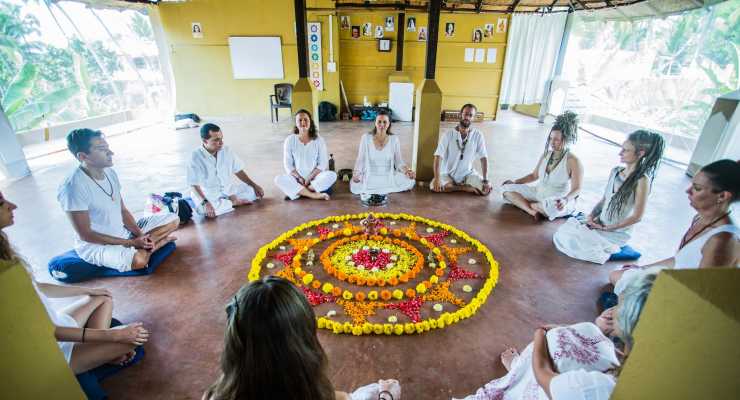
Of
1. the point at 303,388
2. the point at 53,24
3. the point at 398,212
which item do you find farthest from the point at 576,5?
the point at 53,24

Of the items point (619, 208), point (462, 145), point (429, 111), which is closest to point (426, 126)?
point (429, 111)

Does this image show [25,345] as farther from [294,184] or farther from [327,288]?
[294,184]

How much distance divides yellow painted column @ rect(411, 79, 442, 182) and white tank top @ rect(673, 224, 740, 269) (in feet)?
11.1

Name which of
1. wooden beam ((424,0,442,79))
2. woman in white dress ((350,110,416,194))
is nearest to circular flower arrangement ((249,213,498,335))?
woman in white dress ((350,110,416,194))

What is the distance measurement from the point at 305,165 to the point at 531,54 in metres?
10.0

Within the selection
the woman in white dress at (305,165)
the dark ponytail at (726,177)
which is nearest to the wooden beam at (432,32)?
the woman in white dress at (305,165)

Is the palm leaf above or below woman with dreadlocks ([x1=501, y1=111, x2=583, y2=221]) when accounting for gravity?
above

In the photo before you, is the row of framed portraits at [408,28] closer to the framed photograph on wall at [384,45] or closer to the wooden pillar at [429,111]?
the framed photograph on wall at [384,45]

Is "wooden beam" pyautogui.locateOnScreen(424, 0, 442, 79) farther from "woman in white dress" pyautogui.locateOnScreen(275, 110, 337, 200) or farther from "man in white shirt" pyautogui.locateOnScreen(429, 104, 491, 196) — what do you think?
"woman in white dress" pyautogui.locateOnScreen(275, 110, 337, 200)

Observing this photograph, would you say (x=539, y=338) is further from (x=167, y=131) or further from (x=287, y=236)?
(x=167, y=131)

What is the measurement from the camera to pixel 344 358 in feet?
7.33

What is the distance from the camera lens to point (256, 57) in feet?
34.2

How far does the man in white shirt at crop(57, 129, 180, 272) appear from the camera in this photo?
8.71 feet

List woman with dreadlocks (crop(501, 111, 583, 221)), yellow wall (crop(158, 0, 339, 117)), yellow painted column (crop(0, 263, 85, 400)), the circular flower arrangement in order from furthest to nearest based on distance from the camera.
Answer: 1. yellow wall (crop(158, 0, 339, 117))
2. woman with dreadlocks (crop(501, 111, 583, 221))
3. the circular flower arrangement
4. yellow painted column (crop(0, 263, 85, 400))
